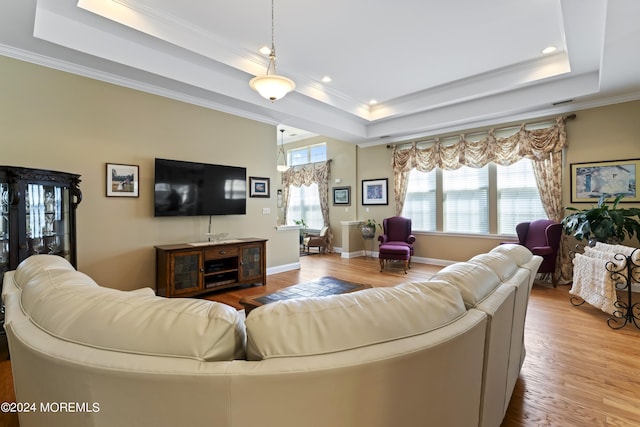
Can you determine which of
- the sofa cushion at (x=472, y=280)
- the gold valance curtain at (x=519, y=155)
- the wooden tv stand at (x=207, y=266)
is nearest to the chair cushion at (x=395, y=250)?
the gold valance curtain at (x=519, y=155)

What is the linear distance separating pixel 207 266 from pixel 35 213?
1965 mm

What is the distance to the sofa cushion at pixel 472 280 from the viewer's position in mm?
1145

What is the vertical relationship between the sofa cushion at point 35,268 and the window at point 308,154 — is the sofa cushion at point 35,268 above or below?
below

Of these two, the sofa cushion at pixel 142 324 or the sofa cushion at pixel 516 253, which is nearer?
the sofa cushion at pixel 142 324

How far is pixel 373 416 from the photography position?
770 millimetres

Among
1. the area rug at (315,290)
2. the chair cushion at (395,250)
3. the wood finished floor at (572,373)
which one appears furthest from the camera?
the chair cushion at (395,250)

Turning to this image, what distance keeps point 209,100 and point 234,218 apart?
1.93m

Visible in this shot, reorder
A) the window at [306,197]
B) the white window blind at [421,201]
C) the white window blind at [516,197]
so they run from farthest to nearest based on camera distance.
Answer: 1. the window at [306,197]
2. the white window blind at [421,201]
3. the white window blind at [516,197]

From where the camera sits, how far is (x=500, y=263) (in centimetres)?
157

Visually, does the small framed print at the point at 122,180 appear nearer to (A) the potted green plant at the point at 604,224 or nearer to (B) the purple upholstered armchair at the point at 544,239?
(B) the purple upholstered armchair at the point at 544,239

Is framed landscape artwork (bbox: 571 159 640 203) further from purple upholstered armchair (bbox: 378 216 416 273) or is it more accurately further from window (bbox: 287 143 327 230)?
window (bbox: 287 143 327 230)

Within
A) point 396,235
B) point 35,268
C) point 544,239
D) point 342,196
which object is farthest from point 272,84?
point 342,196

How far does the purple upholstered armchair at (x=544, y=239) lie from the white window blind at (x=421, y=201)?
5.70 ft

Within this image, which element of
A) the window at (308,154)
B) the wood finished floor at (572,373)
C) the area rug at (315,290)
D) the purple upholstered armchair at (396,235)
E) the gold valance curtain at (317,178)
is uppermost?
the window at (308,154)
